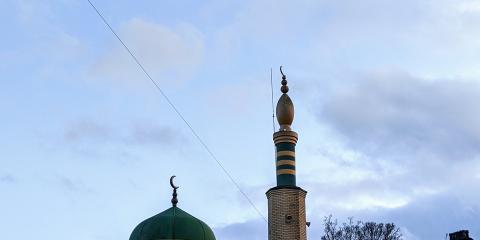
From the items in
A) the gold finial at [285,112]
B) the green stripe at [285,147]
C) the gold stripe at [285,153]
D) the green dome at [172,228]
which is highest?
the gold finial at [285,112]

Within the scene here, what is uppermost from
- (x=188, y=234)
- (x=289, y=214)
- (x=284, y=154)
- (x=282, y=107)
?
(x=282, y=107)

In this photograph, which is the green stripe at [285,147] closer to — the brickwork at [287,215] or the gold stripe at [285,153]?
the gold stripe at [285,153]

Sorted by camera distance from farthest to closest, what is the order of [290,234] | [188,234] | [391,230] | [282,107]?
1. [391,230]
2. [282,107]
3. [290,234]
4. [188,234]

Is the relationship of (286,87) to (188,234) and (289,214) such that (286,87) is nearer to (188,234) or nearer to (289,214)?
(289,214)

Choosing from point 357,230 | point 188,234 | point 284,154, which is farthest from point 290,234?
point 357,230

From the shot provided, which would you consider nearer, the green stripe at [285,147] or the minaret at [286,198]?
the minaret at [286,198]

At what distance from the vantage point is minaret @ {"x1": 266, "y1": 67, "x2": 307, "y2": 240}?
24375 millimetres

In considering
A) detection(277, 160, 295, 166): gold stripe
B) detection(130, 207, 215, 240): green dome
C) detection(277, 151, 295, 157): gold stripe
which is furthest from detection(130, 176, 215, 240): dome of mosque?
detection(277, 151, 295, 157): gold stripe

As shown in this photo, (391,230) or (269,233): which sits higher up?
(391,230)

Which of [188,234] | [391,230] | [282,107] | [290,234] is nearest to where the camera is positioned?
[188,234]

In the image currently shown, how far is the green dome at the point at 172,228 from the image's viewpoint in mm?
20734

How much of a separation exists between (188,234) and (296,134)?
21.1 feet

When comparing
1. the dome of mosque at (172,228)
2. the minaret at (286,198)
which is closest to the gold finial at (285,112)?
the minaret at (286,198)

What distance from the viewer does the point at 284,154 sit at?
992 inches
